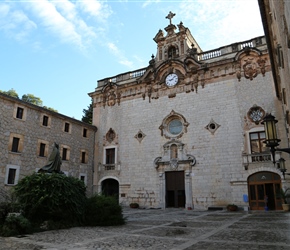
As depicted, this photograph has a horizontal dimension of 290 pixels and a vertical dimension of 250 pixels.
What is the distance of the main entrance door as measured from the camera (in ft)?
71.5

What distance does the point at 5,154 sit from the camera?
59.1 ft

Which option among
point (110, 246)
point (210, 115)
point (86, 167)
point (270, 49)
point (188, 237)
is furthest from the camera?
point (86, 167)

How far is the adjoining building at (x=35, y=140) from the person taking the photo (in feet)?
60.0

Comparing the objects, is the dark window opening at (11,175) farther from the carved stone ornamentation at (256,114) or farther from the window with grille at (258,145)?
Answer: the carved stone ornamentation at (256,114)

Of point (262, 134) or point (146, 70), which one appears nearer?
point (262, 134)

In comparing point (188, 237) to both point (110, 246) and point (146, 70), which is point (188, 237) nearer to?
point (110, 246)

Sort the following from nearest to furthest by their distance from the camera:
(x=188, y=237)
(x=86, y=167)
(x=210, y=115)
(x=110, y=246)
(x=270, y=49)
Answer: (x=110, y=246), (x=188, y=237), (x=270, y=49), (x=210, y=115), (x=86, y=167)

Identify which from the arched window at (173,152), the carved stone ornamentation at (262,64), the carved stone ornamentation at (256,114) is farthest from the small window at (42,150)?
the carved stone ornamentation at (262,64)

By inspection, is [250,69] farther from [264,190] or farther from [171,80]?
[264,190]

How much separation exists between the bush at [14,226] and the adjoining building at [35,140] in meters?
9.72

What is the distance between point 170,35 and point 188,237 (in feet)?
69.9

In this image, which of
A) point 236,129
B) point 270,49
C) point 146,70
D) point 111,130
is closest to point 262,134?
point 236,129

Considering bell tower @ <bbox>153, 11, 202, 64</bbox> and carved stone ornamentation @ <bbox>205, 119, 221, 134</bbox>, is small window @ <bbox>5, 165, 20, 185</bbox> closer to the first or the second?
carved stone ornamentation @ <bbox>205, 119, 221, 134</bbox>

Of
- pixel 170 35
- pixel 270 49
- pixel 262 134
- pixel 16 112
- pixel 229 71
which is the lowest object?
pixel 262 134
